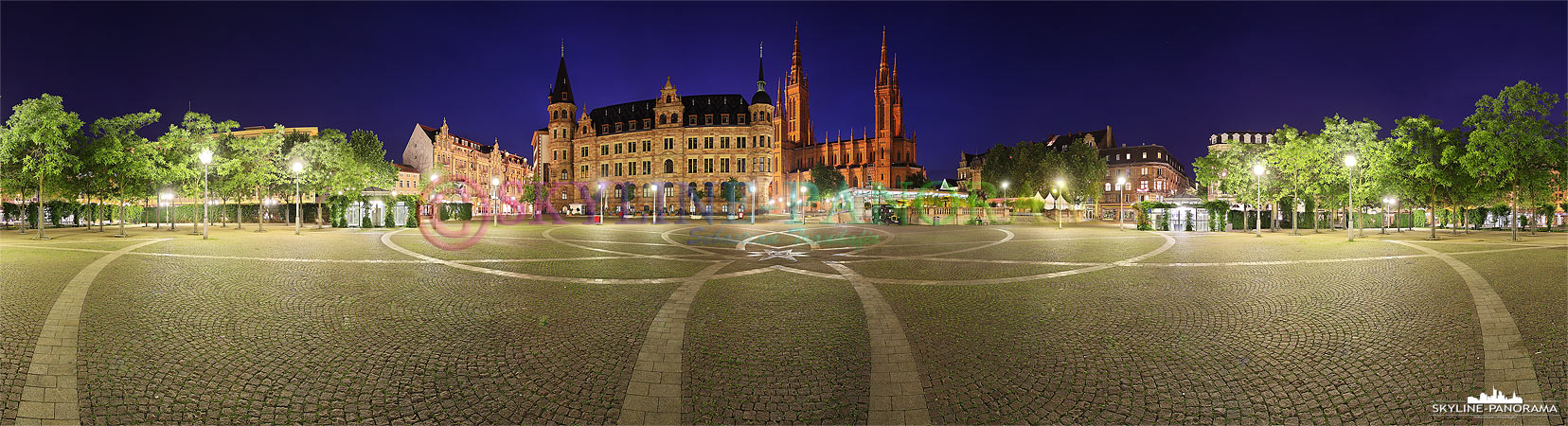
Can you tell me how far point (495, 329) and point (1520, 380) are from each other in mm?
9665

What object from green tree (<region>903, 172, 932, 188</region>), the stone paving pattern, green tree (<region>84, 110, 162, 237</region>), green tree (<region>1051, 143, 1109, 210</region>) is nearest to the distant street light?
green tree (<region>1051, 143, 1109, 210</region>)

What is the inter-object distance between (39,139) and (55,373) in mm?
26181

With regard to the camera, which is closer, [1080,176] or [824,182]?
[1080,176]

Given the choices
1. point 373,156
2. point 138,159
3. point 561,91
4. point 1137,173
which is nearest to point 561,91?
point 561,91

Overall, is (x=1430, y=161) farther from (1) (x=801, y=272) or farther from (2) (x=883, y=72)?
(2) (x=883, y=72)

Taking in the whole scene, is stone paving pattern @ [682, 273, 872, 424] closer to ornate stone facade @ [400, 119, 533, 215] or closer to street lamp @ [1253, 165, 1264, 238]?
street lamp @ [1253, 165, 1264, 238]

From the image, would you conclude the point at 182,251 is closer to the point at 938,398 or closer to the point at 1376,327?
the point at 938,398

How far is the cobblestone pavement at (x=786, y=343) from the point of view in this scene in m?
4.23

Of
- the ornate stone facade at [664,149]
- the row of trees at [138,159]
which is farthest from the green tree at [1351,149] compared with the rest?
the ornate stone facade at [664,149]

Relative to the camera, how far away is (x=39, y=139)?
2091 cm

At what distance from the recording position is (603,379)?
4789mm

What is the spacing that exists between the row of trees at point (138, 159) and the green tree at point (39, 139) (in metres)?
0.02

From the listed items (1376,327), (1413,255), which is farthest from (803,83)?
(1376,327)

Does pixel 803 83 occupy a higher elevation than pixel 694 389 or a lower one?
higher
